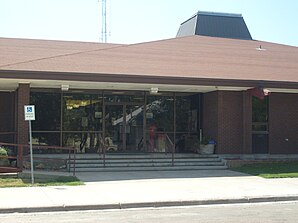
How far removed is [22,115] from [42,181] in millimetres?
4478

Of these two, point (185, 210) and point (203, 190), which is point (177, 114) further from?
point (185, 210)

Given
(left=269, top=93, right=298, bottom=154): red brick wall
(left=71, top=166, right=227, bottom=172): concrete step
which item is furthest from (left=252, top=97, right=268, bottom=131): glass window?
(left=71, top=166, right=227, bottom=172): concrete step

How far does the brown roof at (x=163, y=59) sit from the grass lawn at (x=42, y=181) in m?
4.06

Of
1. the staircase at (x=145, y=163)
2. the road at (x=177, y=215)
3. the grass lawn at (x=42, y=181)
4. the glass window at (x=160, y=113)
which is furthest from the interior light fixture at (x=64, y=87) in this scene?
the road at (x=177, y=215)

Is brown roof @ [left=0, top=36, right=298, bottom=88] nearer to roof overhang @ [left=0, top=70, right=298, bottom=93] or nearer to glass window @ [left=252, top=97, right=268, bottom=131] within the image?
roof overhang @ [left=0, top=70, right=298, bottom=93]

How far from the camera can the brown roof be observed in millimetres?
19016

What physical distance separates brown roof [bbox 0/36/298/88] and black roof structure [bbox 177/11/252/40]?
16.6 ft

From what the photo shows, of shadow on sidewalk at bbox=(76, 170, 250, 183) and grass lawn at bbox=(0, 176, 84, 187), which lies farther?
shadow on sidewalk at bbox=(76, 170, 250, 183)

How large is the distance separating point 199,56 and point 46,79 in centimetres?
893

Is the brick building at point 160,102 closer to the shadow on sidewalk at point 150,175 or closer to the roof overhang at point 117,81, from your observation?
the roof overhang at point 117,81

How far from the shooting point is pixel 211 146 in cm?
2134

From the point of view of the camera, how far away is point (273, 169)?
18.9 meters

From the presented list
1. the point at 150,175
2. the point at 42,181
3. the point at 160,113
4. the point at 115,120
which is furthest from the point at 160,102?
the point at 42,181

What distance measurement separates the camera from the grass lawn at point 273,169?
17.6 meters
